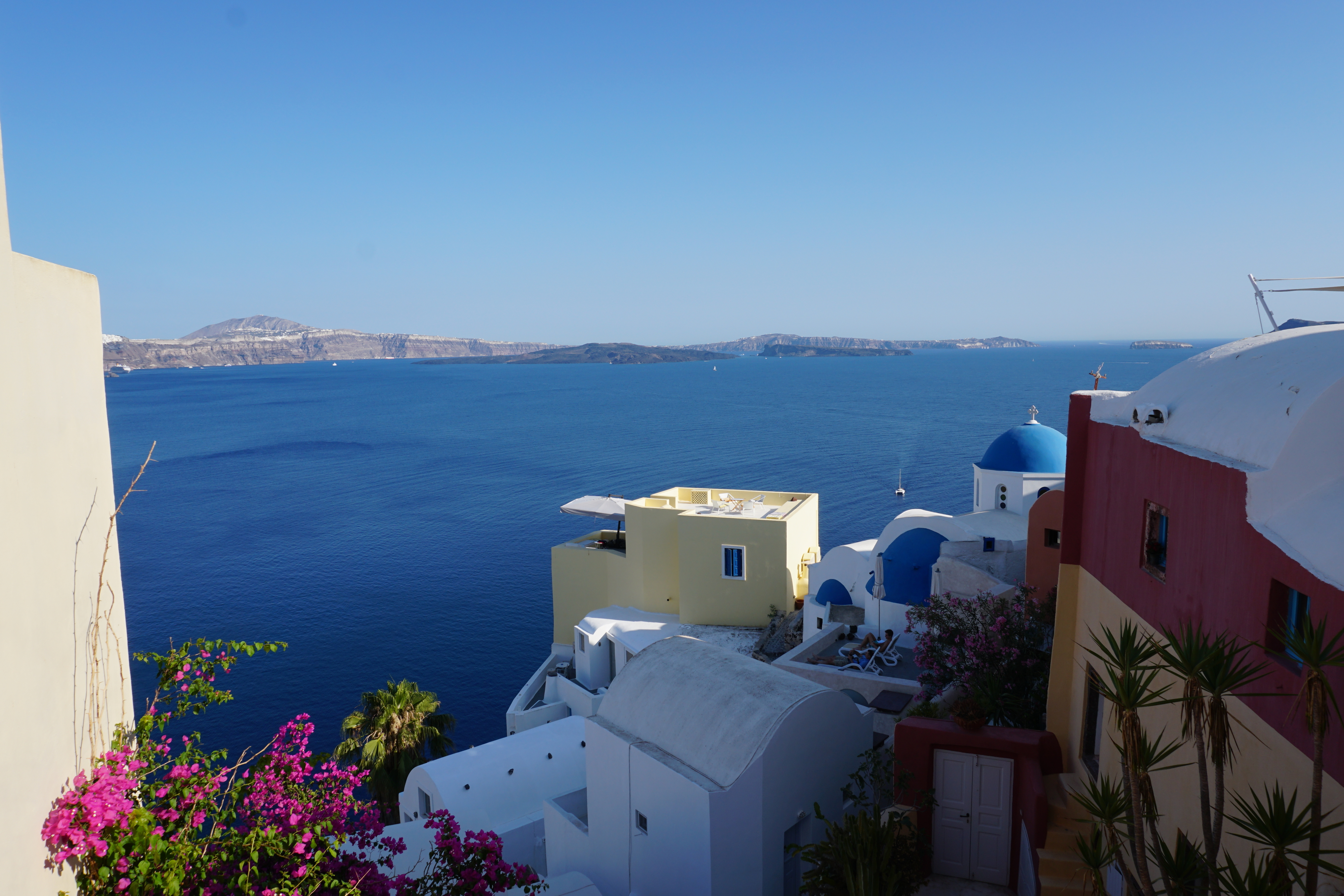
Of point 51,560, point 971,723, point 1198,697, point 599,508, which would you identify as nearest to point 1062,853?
point 971,723

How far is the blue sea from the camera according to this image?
4031 cm

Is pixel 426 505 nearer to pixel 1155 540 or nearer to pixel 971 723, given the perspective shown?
pixel 971 723

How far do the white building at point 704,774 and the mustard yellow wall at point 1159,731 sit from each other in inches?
133

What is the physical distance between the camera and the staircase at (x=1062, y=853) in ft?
32.8

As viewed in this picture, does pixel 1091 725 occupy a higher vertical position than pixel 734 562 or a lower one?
higher

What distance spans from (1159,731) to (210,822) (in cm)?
955

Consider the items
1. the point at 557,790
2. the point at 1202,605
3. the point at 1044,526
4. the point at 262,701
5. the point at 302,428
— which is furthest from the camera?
the point at 302,428

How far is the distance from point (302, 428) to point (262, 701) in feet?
325

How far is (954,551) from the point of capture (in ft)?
75.7

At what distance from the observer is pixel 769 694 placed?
13227mm

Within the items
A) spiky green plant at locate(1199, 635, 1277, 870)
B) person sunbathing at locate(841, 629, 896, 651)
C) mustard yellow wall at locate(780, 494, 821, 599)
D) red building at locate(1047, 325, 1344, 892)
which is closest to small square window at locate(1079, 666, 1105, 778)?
red building at locate(1047, 325, 1344, 892)

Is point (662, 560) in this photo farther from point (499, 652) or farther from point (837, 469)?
point (837, 469)

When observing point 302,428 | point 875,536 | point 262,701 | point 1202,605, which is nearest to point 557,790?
point 1202,605

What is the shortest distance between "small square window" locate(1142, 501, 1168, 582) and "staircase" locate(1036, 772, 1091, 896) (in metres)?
3.29
